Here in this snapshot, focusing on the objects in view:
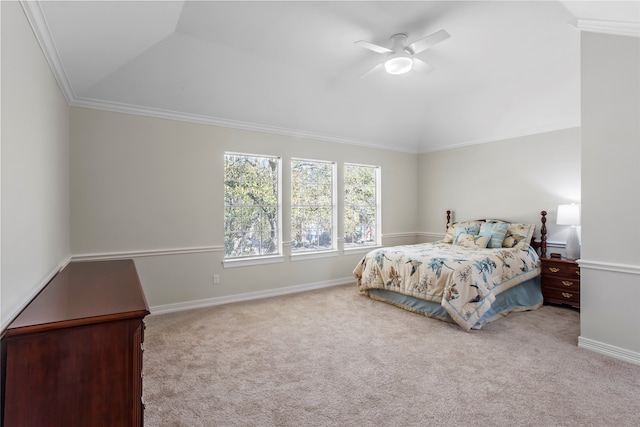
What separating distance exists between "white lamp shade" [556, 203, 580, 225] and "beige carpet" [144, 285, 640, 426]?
1.18 metres

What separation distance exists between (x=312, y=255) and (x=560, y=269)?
3.35 metres

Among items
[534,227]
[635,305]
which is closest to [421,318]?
[635,305]

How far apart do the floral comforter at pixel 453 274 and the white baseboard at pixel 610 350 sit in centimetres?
81

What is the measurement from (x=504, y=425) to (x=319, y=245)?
367 cm

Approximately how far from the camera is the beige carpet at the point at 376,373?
2039 mm

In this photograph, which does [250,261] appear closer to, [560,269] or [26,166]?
[26,166]

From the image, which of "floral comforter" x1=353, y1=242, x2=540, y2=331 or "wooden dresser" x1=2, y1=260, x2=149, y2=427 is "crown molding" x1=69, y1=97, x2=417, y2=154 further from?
"wooden dresser" x1=2, y1=260, x2=149, y2=427

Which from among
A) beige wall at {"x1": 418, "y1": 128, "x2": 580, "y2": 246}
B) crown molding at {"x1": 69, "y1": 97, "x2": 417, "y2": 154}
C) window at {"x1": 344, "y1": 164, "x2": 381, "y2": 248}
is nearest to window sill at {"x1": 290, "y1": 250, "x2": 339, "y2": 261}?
window at {"x1": 344, "y1": 164, "x2": 381, "y2": 248}

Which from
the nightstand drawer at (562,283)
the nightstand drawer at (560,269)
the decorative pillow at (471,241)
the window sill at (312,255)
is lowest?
the nightstand drawer at (562,283)

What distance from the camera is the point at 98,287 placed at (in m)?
1.97

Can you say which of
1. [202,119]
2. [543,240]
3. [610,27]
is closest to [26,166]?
[202,119]

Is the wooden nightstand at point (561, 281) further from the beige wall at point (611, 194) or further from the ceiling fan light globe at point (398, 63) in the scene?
the ceiling fan light globe at point (398, 63)

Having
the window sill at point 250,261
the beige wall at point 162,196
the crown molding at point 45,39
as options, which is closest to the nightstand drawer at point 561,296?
the beige wall at point 162,196

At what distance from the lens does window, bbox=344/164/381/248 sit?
18.6 ft
